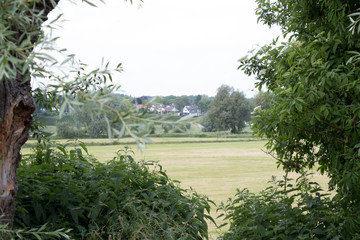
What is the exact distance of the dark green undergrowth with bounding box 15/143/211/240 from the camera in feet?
8.17

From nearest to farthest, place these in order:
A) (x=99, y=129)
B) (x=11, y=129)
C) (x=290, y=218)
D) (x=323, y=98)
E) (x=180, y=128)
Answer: (x=180, y=128) < (x=11, y=129) < (x=99, y=129) < (x=323, y=98) < (x=290, y=218)

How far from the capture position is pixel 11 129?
2.10 meters

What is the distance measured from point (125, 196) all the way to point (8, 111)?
3.47ft

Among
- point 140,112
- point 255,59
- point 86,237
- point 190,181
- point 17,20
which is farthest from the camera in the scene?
point 190,181

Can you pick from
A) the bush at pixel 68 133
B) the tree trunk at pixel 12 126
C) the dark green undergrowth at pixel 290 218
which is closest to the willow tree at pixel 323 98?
the dark green undergrowth at pixel 290 218

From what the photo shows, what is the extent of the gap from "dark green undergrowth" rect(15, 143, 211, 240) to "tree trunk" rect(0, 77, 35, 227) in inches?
10.5

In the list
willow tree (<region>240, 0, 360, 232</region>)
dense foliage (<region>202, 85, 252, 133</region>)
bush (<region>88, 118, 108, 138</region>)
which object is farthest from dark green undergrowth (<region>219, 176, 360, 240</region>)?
dense foliage (<region>202, 85, 252, 133</region>)

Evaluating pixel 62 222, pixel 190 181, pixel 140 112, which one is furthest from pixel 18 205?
pixel 190 181

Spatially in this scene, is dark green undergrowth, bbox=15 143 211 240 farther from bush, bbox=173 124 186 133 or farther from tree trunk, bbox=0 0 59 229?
bush, bbox=173 124 186 133

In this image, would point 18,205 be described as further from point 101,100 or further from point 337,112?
point 337,112

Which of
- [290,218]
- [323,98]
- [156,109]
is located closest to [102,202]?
[156,109]

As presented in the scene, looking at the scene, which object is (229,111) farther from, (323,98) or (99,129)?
(99,129)

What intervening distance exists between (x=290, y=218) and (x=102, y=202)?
150cm

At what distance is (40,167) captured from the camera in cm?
292
